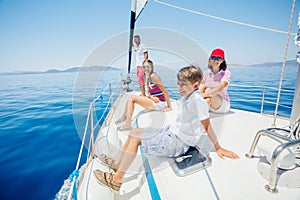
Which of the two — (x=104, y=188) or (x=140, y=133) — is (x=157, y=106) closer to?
(x=140, y=133)

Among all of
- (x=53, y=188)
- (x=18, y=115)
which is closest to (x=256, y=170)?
(x=53, y=188)

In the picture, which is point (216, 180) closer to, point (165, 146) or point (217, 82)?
point (165, 146)

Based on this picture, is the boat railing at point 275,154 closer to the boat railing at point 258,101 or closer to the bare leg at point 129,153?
the bare leg at point 129,153

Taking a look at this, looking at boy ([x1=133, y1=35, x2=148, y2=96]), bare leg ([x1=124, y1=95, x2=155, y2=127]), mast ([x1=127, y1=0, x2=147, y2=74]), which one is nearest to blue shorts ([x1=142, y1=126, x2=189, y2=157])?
bare leg ([x1=124, y1=95, x2=155, y2=127])

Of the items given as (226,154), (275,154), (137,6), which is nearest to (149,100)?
(226,154)

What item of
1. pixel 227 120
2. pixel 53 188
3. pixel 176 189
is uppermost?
pixel 227 120

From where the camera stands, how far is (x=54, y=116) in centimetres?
436

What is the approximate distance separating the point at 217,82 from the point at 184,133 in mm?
962

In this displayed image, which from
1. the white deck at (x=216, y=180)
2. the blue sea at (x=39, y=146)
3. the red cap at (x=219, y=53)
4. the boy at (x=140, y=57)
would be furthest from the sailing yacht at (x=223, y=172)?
the boy at (x=140, y=57)

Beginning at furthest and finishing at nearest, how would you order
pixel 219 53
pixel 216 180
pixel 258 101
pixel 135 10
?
pixel 258 101, pixel 135 10, pixel 219 53, pixel 216 180

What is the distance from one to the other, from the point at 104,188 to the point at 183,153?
62 centimetres

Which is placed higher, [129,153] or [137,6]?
[137,6]

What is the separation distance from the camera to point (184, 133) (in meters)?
0.96

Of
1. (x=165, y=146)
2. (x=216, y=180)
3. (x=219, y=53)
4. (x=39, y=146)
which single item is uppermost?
(x=219, y=53)
